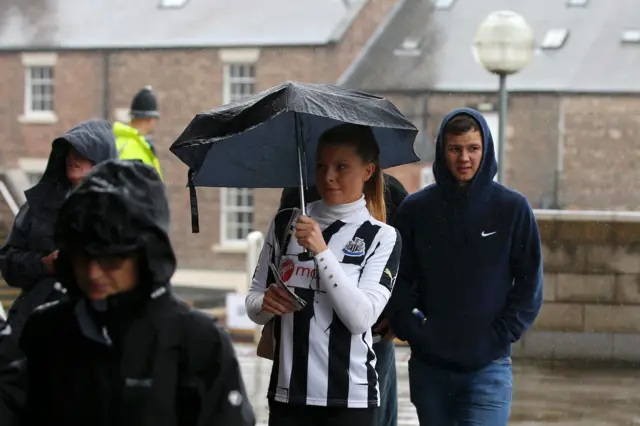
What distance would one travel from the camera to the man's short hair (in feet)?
16.0

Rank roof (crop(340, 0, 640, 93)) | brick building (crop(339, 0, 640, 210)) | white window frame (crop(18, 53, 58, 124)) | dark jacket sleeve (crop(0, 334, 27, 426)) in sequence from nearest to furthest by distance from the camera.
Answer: dark jacket sleeve (crop(0, 334, 27, 426))
brick building (crop(339, 0, 640, 210))
roof (crop(340, 0, 640, 93))
white window frame (crop(18, 53, 58, 124))

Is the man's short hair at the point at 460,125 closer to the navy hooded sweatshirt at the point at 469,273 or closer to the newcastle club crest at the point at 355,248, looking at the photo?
the navy hooded sweatshirt at the point at 469,273

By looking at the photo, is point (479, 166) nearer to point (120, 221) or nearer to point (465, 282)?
point (465, 282)

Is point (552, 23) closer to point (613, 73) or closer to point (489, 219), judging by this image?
point (613, 73)

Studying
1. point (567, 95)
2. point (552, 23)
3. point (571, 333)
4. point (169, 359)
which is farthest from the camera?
point (552, 23)

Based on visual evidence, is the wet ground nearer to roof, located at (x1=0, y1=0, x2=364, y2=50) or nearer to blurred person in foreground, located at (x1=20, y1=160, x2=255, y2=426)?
blurred person in foreground, located at (x1=20, y1=160, x2=255, y2=426)

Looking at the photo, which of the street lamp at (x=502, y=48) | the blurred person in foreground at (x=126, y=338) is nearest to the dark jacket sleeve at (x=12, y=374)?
the blurred person in foreground at (x=126, y=338)

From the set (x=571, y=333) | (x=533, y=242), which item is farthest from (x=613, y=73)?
(x=533, y=242)

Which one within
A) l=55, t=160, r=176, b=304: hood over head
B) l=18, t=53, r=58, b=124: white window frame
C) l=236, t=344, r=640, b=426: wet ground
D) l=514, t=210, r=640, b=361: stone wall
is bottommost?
l=236, t=344, r=640, b=426: wet ground

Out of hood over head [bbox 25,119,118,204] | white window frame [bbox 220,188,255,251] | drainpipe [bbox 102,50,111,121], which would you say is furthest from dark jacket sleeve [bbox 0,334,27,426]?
drainpipe [bbox 102,50,111,121]

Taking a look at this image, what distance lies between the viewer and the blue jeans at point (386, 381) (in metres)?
5.12

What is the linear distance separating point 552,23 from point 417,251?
120 ft

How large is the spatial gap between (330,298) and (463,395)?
999 millimetres

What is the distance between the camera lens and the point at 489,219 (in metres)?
4.83
